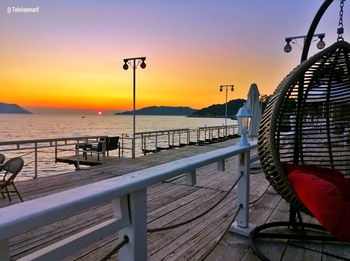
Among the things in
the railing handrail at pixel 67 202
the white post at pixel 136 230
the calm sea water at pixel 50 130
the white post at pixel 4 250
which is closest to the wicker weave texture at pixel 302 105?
the railing handrail at pixel 67 202

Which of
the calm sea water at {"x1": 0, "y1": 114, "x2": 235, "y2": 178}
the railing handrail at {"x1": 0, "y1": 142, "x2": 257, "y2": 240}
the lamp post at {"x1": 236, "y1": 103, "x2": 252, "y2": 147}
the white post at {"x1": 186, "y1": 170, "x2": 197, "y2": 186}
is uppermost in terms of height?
the lamp post at {"x1": 236, "y1": 103, "x2": 252, "y2": 147}

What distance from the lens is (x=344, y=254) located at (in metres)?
1.97

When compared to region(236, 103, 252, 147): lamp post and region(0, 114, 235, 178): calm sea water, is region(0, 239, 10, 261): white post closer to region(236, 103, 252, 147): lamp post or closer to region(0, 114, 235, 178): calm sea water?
region(236, 103, 252, 147): lamp post

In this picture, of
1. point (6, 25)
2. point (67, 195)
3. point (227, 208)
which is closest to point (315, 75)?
point (227, 208)

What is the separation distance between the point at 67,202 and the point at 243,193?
6.04 ft

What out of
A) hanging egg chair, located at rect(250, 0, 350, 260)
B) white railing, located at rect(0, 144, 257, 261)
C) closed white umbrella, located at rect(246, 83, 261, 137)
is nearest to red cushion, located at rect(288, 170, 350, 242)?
hanging egg chair, located at rect(250, 0, 350, 260)

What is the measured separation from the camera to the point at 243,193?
2281 mm

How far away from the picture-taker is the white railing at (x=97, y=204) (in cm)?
60

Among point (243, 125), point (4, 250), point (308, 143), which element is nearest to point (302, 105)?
point (308, 143)

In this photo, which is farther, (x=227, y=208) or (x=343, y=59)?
(x=227, y=208)

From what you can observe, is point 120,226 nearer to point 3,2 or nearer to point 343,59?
point 343,59

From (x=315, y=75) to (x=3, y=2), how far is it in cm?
751

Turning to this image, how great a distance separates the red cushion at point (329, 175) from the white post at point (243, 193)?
1.43 feet

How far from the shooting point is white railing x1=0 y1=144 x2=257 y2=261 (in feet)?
1.97
